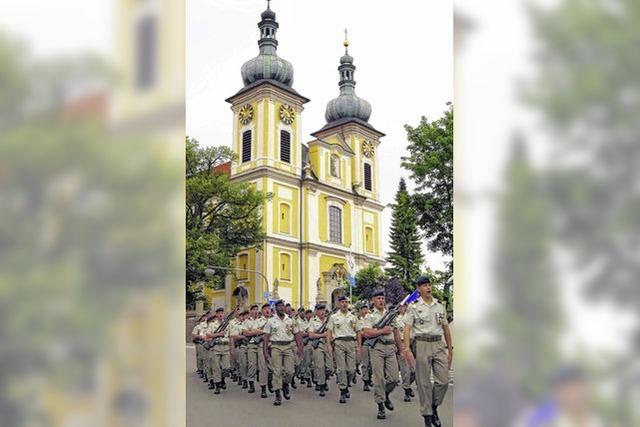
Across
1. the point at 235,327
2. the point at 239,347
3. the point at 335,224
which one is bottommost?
the point at 239,347

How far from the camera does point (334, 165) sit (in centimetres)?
4584

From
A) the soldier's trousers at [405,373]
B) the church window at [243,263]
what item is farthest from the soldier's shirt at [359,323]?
the church window at [243,263]

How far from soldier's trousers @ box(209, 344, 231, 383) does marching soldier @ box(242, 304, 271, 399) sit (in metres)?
0.42

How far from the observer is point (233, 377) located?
13.4 metres

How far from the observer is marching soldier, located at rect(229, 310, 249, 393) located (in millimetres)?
11195

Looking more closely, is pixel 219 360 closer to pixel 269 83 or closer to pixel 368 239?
pixel 269 83

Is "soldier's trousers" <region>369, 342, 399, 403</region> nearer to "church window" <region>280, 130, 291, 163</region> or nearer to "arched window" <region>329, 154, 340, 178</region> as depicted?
"church window" <region>280, 130, 291, 163</region>

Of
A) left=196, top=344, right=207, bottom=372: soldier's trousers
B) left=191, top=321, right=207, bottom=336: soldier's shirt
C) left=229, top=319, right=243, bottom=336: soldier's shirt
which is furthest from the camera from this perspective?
left=196, top=344, right=207, bottom=372: soldier's trousers

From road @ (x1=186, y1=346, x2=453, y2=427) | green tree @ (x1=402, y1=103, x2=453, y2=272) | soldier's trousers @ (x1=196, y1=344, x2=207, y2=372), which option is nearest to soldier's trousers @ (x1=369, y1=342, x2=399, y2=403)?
road @ (x1=186, y1=346, x2=453, y2=427)

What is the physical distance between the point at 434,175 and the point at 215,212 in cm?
1275
